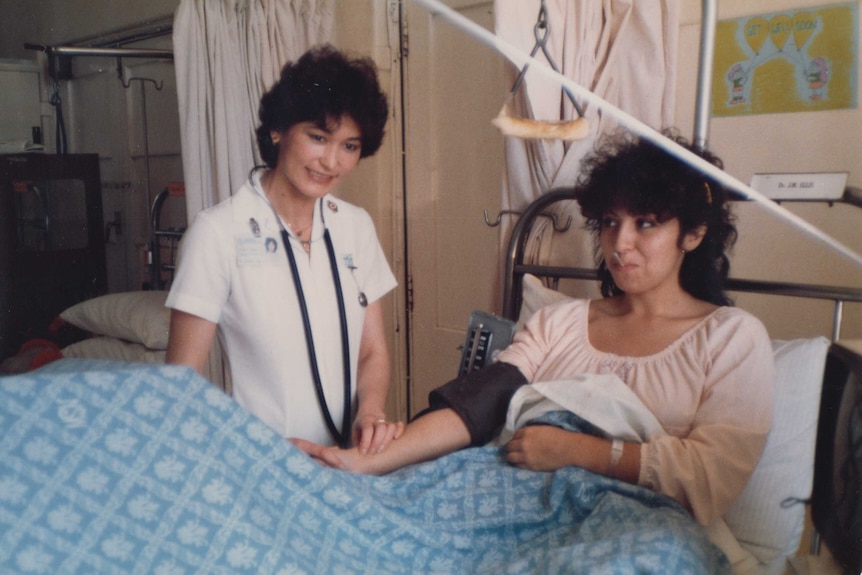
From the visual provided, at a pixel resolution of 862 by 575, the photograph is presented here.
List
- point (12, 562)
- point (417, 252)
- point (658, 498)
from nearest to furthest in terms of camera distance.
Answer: point (12, 562) < point (658, 498) < point (417, 252)

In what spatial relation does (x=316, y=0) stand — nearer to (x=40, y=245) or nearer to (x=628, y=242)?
(x=40, y=245)

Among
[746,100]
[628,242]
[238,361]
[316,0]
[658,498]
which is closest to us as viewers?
[658,498]

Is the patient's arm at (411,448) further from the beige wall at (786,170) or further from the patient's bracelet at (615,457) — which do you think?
the beige wall at (786,170)

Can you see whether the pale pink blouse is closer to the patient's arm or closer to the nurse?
the patient's arm

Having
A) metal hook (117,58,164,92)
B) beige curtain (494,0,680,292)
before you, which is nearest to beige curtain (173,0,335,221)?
metal hook (117,58,164,92)

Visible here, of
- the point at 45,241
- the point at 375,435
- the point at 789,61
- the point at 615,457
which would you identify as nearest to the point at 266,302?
the point at 375,435

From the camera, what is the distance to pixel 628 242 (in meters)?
0.80

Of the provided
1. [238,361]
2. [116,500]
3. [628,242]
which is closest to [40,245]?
[238,361]

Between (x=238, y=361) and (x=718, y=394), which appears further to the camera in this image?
(x=238, y=361)

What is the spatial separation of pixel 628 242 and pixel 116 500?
1.86 ft

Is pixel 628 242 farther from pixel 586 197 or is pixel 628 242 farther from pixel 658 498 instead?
pixel 658 498

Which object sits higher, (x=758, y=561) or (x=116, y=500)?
(x=116, y=500)

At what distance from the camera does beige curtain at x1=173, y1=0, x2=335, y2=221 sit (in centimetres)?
114

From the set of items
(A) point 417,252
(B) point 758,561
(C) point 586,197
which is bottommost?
(B) point 758,561
